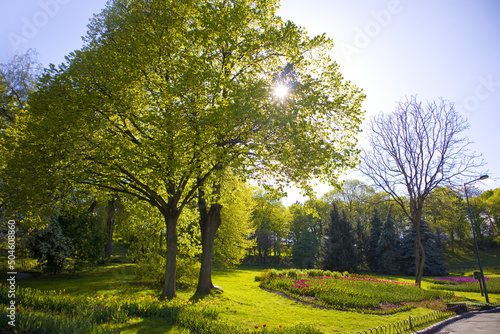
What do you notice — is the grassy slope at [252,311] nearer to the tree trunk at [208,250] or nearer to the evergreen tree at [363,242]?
Result: the tree trunk at [208,250]

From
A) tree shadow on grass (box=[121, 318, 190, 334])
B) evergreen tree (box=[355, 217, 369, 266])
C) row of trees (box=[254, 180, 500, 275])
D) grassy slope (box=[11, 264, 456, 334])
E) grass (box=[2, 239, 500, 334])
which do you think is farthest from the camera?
evergreen tree (box=[355, 217, 369, 266])

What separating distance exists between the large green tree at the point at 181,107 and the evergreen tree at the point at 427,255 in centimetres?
3709

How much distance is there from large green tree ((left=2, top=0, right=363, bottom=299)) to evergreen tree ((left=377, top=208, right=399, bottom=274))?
36.6 meters

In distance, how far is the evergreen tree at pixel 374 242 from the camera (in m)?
42.8

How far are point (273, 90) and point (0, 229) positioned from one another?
54.0ft

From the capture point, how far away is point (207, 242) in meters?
14.2

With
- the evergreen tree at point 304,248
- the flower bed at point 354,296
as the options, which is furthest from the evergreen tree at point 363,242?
the flower bed at point 354,296

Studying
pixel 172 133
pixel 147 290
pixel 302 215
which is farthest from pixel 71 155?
pixel 302 215

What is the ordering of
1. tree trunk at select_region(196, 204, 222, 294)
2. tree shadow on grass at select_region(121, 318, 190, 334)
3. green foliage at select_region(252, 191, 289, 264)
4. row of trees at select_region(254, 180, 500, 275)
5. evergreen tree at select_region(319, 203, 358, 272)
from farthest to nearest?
green foliage at select_region(252, 191, 289, 264) → evergreen tree at select_region(319, 203, 358, 272) → row of trees at select_region(254, 180, 500, 275) → tree trunk at select_region(196, 204, 222, 294) → tree shadow on grass at select_region(121, 318, 190, 334)

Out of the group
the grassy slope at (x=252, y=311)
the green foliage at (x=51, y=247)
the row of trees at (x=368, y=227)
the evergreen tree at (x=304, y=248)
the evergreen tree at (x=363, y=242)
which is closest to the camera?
the grassy slope at (x=252, y=311)

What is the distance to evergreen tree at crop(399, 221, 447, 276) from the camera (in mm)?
38031

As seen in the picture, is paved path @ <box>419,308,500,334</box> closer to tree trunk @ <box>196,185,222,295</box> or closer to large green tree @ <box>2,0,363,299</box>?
large green tree @ <box>2,0,363,299</box>

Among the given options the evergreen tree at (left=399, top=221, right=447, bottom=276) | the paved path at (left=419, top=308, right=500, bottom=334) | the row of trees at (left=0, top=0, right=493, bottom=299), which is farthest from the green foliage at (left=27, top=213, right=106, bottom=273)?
the evergreen tree at (left=399, top=221, right=447, bottom=276)

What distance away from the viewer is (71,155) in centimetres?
987
